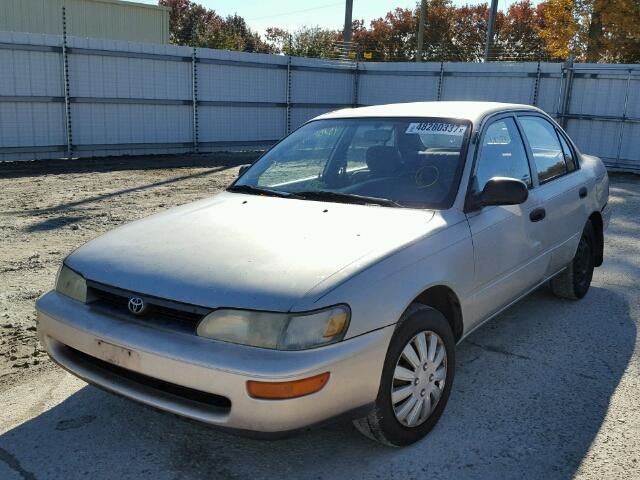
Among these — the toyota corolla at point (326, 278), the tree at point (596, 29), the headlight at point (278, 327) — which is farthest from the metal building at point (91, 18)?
the headlight at point (278, 327)

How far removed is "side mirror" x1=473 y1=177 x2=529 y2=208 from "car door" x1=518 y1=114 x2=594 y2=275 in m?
0.82

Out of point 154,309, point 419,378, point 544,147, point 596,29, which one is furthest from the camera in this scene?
point 596,29

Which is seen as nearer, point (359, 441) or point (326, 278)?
point (326, 278)

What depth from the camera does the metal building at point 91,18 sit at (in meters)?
22.6

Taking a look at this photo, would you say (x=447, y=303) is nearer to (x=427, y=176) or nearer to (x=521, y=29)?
(x=427, y=176)

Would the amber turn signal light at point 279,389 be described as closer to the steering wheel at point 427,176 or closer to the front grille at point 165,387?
the front grille at point 165,387

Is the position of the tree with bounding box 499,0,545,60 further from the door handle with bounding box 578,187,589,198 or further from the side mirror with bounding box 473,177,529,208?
the side mirror with bounding box 473,177,529,208

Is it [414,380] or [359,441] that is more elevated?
[414,380]

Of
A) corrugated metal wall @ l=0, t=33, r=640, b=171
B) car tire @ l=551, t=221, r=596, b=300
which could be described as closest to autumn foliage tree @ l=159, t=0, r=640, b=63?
corrugated metal wall @ l=0, t=33, r=640, b=171

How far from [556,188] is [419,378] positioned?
220cm

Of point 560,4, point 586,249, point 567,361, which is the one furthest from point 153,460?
point 560,4

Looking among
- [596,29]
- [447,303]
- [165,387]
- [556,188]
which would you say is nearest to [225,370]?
[165,387]

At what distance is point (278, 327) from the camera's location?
8.07 ft

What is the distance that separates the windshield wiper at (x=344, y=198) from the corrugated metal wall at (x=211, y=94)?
10.6 meters
